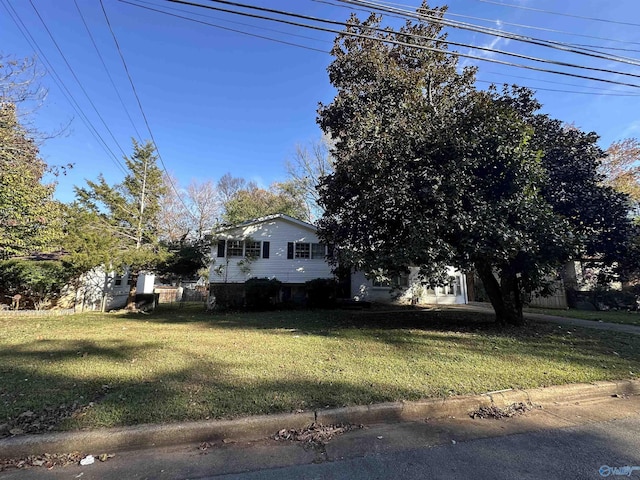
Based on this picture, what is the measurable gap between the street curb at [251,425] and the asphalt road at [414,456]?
0.10 meters

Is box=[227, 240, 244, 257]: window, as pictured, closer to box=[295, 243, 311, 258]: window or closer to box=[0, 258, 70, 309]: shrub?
box=[295, 243, 311, 258]: window

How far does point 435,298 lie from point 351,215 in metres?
12.1

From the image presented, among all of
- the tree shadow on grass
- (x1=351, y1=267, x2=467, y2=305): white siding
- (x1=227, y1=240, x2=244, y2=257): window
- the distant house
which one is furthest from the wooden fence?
the tree shadow on grass

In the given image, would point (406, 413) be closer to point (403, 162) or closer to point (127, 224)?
point (403, 162)

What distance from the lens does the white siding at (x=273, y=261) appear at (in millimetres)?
17188

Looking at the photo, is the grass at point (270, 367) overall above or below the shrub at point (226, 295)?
below

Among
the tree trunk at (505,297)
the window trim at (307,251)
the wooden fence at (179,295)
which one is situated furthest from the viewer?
the wooden fence at (179,295)

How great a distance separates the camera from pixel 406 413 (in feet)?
12.8

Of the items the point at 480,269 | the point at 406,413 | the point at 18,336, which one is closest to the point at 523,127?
the point at 480,269

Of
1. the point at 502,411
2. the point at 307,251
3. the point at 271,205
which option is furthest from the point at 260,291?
the point at 271,205

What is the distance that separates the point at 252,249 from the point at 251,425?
14.5 metres

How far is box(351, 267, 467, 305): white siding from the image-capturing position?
19.8 m
